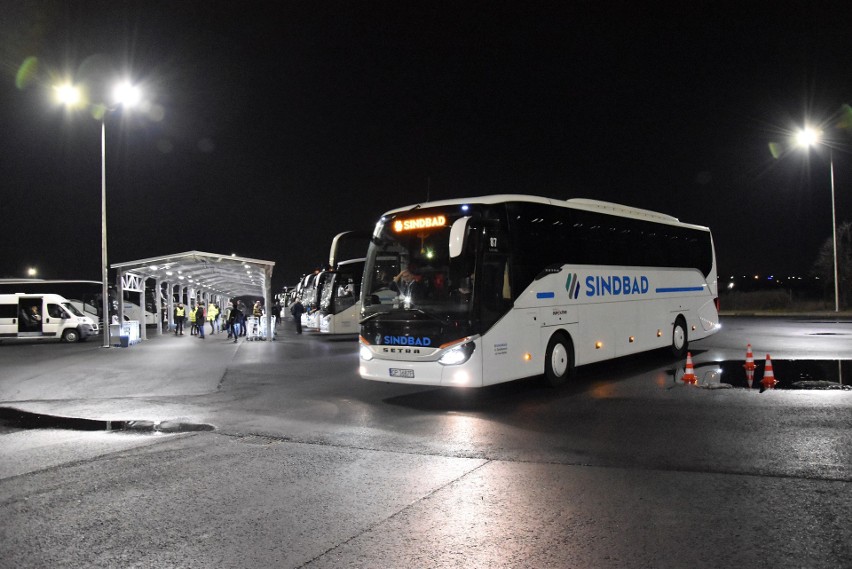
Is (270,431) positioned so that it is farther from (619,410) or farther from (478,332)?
(619,410)

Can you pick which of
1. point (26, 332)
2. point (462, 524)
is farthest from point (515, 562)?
point (26, 332)

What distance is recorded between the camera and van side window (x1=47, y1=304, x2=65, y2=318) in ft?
105

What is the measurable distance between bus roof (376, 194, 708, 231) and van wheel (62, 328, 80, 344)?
1032 inches

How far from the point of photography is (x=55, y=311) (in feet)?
105

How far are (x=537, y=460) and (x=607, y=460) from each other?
75 cm

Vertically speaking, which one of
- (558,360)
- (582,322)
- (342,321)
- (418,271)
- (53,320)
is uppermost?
(418,271)

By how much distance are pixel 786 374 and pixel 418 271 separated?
326 inches

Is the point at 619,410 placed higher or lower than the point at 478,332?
lower

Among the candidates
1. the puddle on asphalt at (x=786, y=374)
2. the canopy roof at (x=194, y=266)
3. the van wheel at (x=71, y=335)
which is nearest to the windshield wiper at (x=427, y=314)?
the puddle on asphalt at (x=786, y=374)

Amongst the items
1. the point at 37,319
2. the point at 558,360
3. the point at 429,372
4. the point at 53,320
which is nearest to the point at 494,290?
the point at 429,372

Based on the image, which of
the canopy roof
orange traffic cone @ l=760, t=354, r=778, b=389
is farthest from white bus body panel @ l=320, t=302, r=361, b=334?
orange traffic cone @ l=760, t=354, r=778, b=389

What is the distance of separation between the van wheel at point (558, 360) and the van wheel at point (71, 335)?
2786 centimetres

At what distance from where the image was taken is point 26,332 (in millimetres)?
31922

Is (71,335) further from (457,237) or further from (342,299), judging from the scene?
(457,237)
